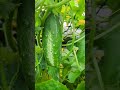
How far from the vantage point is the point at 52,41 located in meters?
0.91

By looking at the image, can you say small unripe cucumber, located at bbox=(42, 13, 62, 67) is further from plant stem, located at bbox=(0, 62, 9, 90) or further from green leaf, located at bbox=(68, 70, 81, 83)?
plant stem, located at bbox=(0, 62, 9, 90)

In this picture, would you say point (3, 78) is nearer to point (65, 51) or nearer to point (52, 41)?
point (52, 41)

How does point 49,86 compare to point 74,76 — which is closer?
point 49,86

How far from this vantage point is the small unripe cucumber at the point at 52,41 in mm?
881

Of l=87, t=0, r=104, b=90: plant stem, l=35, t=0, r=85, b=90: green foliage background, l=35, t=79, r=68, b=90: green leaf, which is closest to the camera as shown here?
l=87, t=0, r=104, b=90: plant stem

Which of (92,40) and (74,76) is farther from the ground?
(92,40)

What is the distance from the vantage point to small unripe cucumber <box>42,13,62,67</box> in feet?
2.89

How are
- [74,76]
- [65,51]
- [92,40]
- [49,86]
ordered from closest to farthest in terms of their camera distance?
1. [92,40]
2. [49,86]
3. [74,76]
4. [65,51]

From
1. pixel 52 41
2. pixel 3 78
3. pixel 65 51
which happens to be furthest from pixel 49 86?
pixel 65 51

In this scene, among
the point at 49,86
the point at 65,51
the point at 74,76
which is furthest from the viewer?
the point at 65,51

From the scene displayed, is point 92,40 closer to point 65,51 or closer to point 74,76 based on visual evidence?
point 74,76

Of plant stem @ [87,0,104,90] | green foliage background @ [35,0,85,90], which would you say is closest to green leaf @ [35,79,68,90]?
green foliage background @ [35,0,85,90]

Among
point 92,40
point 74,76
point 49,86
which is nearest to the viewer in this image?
point 92,40

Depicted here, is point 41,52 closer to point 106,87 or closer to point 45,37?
point 45,37
